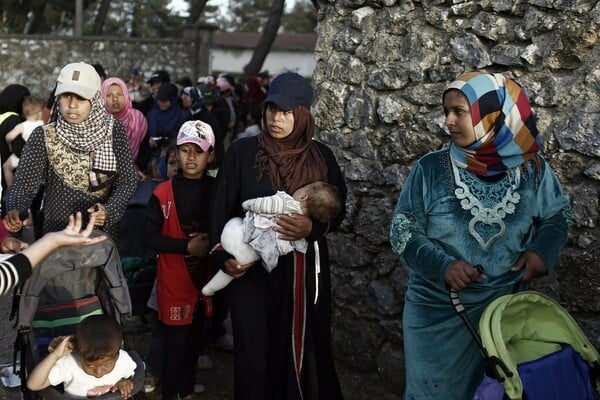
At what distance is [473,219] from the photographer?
3.58 meters

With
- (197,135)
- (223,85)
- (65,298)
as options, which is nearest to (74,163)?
(197,135)

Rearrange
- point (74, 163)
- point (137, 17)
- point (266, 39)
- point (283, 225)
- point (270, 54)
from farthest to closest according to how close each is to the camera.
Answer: point (270, 54) → point (137, 17) → point (266, 39) → point (74, 163) → point (283, 225)

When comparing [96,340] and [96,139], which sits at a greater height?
[96,139]

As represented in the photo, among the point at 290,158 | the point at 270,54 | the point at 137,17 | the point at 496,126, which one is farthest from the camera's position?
the point at 270,54

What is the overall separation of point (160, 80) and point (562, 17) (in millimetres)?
8700

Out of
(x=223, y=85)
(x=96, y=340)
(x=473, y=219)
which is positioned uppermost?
(x=223, y=85)

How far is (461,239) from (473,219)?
4.0 inches

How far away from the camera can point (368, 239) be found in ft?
17.1

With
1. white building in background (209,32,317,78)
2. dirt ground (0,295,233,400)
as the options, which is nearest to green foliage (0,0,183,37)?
white building in background (209,32,317,78)

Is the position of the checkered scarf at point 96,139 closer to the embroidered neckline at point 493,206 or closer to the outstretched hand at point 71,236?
the outstretched hand at point 71,236

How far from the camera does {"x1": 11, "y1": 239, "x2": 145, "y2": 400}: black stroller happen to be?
387 cm

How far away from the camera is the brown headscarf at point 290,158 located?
13.8 feet

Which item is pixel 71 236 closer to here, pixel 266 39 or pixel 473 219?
pixel 473 219

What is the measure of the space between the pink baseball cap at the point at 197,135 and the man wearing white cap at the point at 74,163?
37 cm
